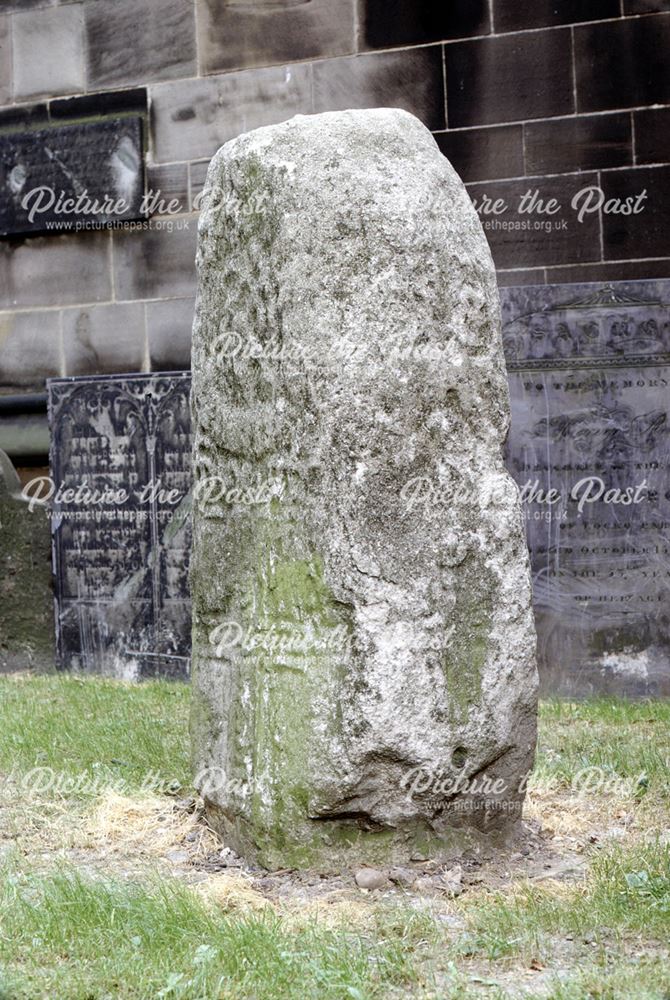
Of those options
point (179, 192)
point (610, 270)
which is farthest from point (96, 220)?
point (610, 270)

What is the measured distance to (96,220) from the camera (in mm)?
10086

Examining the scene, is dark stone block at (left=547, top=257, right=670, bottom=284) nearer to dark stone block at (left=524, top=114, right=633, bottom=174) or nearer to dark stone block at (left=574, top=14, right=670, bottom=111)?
dark stone block at (left=524, top=114, right=633, bottom=174)

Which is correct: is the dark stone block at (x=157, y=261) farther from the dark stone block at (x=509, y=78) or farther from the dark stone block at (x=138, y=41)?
the dark stone block at (x=509, y=78)

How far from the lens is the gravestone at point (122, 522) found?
8242 mm

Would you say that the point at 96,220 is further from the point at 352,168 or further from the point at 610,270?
the point at 352,168

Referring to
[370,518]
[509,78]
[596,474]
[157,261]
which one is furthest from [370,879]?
[157,261]

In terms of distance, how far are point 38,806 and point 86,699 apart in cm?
228

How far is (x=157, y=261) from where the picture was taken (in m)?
10.0

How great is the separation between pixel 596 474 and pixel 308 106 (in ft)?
12.5

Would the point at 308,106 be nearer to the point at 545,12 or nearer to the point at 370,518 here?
the point at 545,12

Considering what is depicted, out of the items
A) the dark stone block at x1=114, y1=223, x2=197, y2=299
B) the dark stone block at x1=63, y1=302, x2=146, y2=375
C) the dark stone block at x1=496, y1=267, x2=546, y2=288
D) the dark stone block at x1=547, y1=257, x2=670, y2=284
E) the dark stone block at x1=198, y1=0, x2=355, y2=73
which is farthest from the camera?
the dark stone block at x1=63, y1=302, x2=146, y2=375

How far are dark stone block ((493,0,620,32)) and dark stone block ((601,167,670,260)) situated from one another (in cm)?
105

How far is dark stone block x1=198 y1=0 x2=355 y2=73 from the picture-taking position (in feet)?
31.0

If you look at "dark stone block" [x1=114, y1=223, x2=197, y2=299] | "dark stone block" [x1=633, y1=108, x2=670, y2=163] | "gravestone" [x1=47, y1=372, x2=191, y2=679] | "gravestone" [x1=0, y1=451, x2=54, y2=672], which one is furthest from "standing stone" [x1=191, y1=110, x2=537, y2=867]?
"dark stone block" [x1=114, y1=223, x2=197, y2=299]
